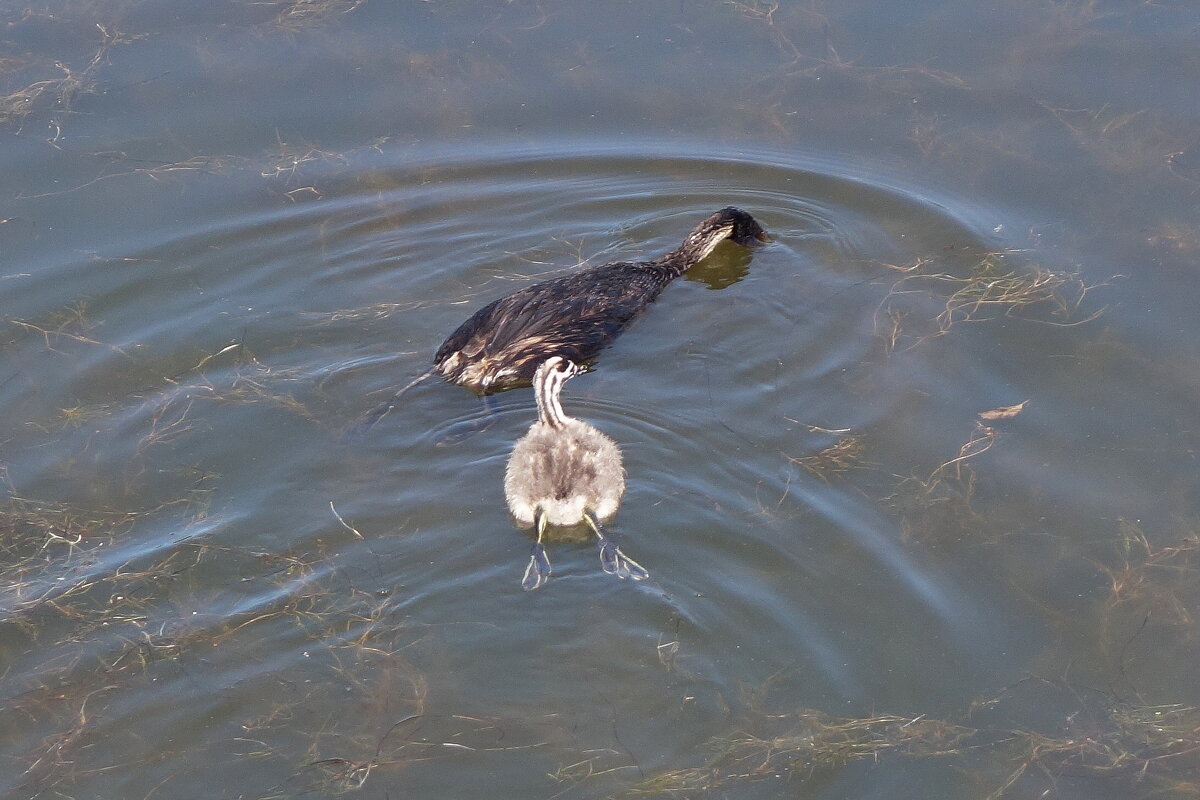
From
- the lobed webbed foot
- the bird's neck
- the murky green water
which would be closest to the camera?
the murky green water

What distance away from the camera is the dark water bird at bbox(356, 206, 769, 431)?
276 inches

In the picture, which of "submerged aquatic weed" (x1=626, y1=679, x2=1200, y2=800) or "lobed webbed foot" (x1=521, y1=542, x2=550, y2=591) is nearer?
"submerged aquatic weed" (x1=626, y1=679, x2=1200, y2=800)

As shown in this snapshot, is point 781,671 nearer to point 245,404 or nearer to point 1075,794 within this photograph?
point 1075,794

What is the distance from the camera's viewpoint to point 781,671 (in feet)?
16.9

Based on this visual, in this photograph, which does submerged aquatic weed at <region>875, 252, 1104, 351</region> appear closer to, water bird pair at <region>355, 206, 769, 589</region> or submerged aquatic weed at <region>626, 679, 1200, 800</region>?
water bird pair at <region>355, 206, 769, 589</region>

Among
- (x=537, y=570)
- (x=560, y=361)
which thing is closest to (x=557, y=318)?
(x=560, y=361)

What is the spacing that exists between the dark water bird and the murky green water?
0.49 feet

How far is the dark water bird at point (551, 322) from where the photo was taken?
276 inches

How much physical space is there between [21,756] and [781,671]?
2916mm

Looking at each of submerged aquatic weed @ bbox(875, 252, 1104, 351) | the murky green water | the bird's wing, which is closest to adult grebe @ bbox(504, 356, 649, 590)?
the murky green water

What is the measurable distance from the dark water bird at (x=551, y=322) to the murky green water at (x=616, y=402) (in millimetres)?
148

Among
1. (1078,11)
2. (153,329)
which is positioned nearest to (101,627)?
(153,329)

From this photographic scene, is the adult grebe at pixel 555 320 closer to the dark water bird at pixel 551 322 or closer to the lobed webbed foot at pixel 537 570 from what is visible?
the dark water bird at pixel 551 322

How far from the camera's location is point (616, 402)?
6879 mm
